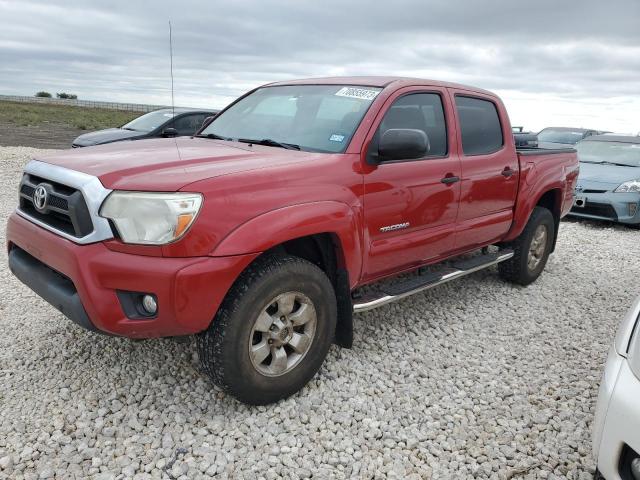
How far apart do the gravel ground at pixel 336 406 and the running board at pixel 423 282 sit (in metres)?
0.44

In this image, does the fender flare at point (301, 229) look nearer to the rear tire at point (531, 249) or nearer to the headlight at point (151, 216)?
the headlight at point (151, 216)

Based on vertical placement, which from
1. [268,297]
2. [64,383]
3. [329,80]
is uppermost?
[329,80]

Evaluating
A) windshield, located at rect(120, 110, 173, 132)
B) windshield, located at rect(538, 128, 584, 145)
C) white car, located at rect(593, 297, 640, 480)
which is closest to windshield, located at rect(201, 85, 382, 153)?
white car, located at rect(593, 297, 640, 480)

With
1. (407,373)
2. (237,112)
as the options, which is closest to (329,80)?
(237,112)

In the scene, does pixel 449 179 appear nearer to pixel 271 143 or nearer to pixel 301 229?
pixel 271 143

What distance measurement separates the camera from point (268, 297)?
2740 mm

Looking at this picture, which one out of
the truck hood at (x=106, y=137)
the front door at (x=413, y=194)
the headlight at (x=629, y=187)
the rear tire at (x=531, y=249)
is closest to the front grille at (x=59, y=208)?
the front door at (x=413, y=194)

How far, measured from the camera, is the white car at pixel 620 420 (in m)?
1.98

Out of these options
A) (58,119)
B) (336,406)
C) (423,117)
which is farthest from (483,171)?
(58,119)

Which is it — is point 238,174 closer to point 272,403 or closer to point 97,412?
point 272,403

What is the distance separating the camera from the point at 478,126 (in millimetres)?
4395

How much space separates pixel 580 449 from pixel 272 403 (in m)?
1.66

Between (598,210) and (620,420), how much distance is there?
748 centimetres

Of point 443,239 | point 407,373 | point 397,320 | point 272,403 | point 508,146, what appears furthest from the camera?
point 508,146
